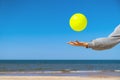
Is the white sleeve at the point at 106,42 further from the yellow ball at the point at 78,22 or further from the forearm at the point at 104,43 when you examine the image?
the yellow ball at the point at 78,22

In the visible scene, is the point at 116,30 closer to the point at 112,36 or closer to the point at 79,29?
the point at 112,36

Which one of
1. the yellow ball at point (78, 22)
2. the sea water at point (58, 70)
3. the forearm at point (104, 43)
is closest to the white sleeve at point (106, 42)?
the forearm at point (104, 43)

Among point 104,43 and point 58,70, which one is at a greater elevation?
point 58,70

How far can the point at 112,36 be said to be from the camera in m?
4.72

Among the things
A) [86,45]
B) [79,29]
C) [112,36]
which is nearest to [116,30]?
[112,36]

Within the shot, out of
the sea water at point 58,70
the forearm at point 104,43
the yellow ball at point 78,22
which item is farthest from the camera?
the sea water at point 58,70

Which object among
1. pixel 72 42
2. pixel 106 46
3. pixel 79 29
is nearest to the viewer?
pixel 106 46

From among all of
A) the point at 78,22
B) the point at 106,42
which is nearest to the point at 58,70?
the point at 78,22

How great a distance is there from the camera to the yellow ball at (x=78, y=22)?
5.36m

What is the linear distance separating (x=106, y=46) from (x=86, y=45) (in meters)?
0.26

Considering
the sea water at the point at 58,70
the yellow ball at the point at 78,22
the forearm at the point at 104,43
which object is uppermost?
the sea water at the point at 58,70

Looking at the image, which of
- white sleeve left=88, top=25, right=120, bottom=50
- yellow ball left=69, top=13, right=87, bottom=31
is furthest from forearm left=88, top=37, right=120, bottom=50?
yellow ball left=69, top=13, right=87, bottom=31

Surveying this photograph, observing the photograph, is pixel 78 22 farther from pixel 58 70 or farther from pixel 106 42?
pixel 58 70

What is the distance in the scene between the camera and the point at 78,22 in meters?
5.35
